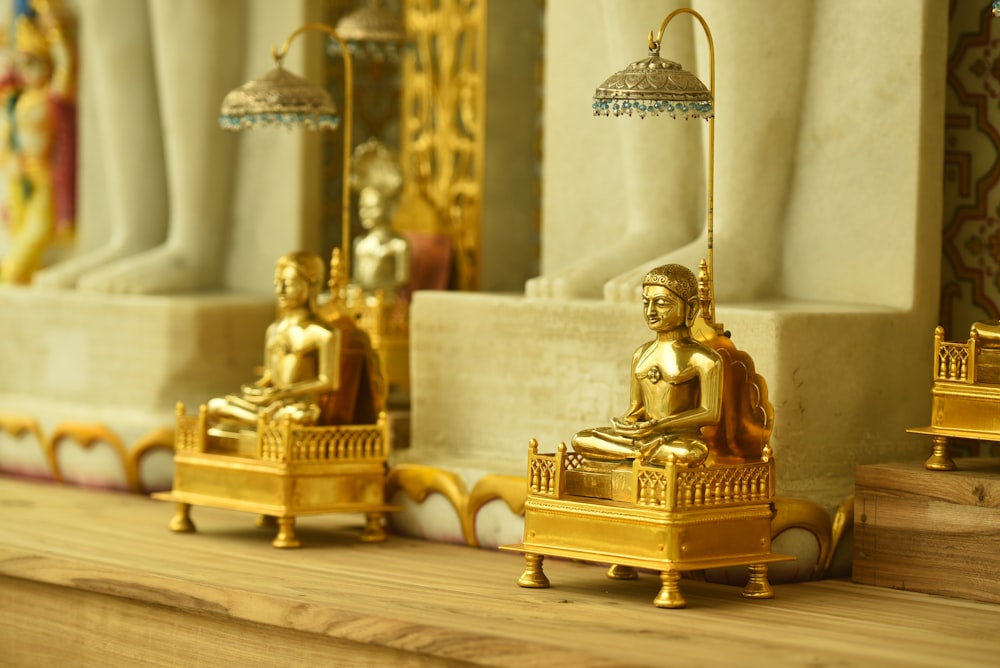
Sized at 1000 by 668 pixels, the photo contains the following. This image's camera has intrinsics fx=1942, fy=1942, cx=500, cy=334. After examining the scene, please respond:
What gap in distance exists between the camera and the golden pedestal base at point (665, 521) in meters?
4.68

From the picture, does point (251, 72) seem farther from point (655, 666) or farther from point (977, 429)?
point (655, 666)

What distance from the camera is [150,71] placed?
754 cm

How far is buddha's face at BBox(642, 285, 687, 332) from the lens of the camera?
4.80 m

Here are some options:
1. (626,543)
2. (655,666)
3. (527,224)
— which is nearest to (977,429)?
(626,543)

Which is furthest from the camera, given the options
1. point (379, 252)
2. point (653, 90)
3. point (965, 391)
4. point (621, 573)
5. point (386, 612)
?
point (379, 252)

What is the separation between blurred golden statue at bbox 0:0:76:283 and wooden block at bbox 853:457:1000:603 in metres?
4.13

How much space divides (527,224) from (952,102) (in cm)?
192

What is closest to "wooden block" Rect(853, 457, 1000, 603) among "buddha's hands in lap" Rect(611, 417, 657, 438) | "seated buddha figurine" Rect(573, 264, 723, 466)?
"seated buddha figurine" Rect(573, 264, 723, 466)

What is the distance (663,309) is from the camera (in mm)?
4805

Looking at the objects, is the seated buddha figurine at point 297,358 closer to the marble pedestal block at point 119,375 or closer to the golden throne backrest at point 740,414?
the marble pedestal block at point 119,375

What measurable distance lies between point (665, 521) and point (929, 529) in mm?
790

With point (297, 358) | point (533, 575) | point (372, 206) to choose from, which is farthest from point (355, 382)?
point (372, 206)

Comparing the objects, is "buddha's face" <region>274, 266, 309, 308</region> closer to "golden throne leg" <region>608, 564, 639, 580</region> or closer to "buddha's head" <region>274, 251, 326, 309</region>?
"buddha's head" <region>274, 251, 326, 309</region>

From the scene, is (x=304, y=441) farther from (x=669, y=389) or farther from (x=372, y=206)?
(x=372, y=206)
